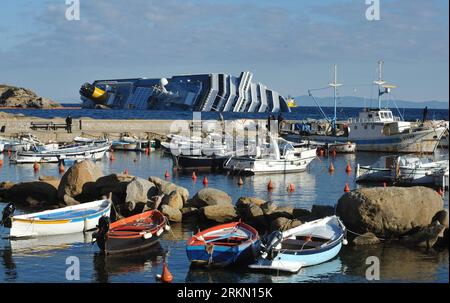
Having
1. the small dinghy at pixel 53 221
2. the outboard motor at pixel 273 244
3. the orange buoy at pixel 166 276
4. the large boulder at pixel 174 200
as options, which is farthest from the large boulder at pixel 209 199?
the orange buoy at pixel 166 276

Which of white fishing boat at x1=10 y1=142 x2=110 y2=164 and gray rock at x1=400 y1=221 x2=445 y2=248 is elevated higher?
white fishing boat at x1=10 y1=142 x2=110 y2=164

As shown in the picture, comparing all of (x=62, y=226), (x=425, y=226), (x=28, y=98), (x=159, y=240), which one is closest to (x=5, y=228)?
(x=62, y=226)

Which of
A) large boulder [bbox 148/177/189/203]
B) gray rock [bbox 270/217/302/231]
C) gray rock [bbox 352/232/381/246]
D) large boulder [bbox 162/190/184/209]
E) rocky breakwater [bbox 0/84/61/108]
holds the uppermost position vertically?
rocky breakwater [bbox 0/84/61/108]

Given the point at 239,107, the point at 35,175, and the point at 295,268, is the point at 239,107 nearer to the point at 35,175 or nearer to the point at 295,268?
the point at 35,175

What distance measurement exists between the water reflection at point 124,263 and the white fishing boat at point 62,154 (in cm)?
2870

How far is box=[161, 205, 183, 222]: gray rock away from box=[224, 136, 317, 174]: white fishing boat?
1801cm

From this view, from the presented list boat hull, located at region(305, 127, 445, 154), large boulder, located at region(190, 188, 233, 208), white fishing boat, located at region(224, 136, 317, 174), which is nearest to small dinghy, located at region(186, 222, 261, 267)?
large boulder, located at region(190, 188, 233, 208)

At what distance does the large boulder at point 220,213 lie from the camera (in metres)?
25.3

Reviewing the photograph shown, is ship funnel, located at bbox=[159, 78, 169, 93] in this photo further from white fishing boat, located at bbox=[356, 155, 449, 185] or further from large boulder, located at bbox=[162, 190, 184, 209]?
large boulder, located at bbox=[162, 190, 184, 209]

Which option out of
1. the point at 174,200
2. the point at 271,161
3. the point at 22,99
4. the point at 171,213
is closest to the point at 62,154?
the point at 271,161

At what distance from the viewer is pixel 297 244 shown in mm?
20641

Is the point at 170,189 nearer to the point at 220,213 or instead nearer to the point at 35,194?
the point at 220,213

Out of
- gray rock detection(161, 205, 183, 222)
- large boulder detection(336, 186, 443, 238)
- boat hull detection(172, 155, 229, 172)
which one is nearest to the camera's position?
large boulder detection(336, 186, 443, 238)

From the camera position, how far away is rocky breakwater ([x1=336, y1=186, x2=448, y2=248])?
2212cm
